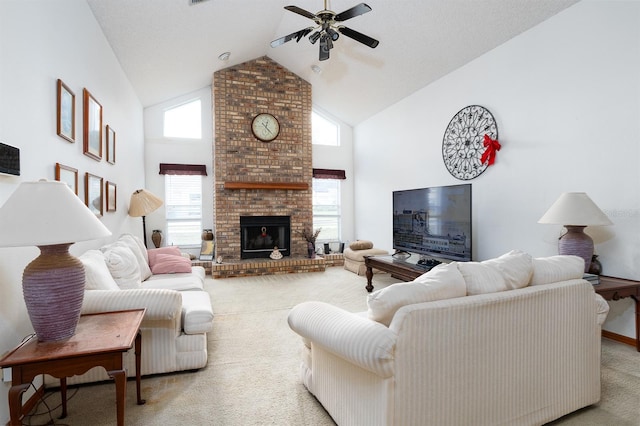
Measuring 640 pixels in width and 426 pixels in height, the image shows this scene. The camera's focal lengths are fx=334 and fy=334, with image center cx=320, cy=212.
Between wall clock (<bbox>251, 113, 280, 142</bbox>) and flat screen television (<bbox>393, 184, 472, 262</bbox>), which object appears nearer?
flat screen television (<bbox>393, 184, 472, 262</bbox>)

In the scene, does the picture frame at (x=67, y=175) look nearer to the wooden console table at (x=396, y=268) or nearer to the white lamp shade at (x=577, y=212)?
the wooden console table at (x=396, y=268)

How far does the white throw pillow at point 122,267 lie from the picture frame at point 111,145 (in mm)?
1334

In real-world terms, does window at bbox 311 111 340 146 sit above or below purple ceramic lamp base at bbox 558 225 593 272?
above

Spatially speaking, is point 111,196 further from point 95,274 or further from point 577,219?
point 577,219

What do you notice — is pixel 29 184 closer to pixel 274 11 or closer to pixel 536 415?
pixel 536 415

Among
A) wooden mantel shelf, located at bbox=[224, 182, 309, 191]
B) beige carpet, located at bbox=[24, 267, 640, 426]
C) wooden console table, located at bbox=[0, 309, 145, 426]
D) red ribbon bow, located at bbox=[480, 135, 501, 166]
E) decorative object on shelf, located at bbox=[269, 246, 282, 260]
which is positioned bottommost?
beige carpet, located at bbox=[24, 267, 640, 426]

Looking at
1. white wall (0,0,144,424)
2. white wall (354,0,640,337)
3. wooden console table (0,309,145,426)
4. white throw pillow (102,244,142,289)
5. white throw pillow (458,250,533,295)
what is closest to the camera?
wooden console table (0,309,145,426)

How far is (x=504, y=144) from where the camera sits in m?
3.92

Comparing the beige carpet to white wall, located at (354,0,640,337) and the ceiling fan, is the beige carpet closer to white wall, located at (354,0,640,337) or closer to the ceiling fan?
white wall, located at (354,0,640,337)

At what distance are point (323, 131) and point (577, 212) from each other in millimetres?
5421

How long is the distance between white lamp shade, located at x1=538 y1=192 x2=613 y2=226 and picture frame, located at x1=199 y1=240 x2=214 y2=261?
17.7 ft

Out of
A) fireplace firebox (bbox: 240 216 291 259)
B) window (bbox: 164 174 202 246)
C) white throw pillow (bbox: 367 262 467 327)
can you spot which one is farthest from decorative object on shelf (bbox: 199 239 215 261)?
white throw pillow (bbox: 367 262 467 327)

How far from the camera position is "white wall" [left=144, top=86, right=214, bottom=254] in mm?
6309

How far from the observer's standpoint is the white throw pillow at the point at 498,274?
168 cm
